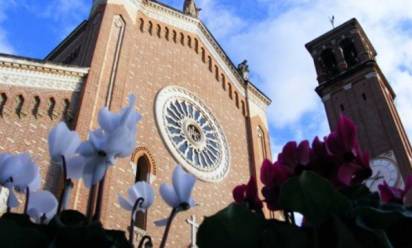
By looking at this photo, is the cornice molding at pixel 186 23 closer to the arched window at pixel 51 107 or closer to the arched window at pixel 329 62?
the arched window at pixel 51 107

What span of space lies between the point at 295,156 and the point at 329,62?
75.9ft

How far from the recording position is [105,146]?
1354 millimetres

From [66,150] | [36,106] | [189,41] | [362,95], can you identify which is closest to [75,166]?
[66,150]

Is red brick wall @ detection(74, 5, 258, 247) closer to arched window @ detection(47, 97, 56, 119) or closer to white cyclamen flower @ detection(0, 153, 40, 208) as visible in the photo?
arched window @ detection(47, 97, 56, 119)

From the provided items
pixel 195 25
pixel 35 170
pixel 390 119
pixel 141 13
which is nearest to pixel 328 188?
pixel 35 170

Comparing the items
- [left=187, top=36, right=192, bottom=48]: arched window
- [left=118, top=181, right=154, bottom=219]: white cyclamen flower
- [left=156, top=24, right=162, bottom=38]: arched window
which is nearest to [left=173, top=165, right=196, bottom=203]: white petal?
[left=118, top=181, right=154, bottom=219]: white cyclamen flower

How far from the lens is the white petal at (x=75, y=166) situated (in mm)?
1403

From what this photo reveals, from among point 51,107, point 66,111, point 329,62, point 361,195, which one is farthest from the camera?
point 329,62

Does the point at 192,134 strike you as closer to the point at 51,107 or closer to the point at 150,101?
the point at 150,101

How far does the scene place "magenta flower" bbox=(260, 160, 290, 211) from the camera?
150cm

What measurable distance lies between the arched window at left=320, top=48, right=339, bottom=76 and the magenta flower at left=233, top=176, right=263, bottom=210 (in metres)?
22.3

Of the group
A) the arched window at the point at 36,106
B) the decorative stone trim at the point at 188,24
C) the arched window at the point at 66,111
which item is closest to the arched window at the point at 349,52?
the decorative stone trim at the point at 188,24

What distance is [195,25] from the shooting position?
14.6 meters

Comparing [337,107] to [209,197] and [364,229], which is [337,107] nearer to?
[209,197]
